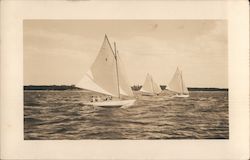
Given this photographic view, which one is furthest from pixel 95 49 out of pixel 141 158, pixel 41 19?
pixel 141 158

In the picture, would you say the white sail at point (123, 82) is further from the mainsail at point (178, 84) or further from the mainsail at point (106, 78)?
the mainsail at point (178, 84)

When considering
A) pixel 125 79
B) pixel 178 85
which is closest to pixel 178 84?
pixel 178 85

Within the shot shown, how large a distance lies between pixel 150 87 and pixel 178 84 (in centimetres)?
8

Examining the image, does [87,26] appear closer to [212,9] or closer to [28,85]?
[28,85]

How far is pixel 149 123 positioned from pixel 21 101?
35 cm

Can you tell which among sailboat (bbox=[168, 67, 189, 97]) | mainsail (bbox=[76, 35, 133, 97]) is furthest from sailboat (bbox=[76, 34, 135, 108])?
sailboat (bbox=[168, 67, 189, 97])

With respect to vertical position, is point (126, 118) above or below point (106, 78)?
below

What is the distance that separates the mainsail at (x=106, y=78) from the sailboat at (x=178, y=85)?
0.37ft

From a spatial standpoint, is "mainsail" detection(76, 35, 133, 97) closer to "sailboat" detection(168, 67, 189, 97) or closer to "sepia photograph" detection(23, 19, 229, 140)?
"sepia photograph" detection(23, 19, 229, 140)

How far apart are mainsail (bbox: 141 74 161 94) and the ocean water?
1.0 inches

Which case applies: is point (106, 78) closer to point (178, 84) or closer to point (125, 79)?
point (125, 79)

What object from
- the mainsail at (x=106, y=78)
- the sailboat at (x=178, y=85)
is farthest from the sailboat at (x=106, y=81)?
the sailboat at (x=178, y=85)

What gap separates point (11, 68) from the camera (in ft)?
3.39

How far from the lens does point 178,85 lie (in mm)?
1023
